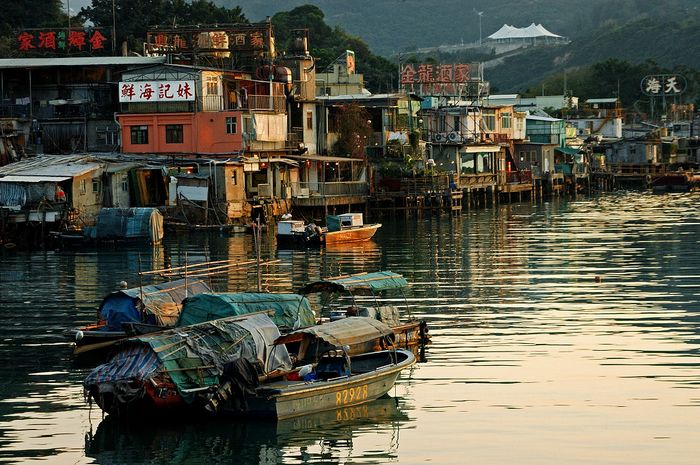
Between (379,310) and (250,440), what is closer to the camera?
(250,440)

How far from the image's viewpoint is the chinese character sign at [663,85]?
149 m

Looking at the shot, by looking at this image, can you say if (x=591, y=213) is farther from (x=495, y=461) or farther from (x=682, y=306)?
(x=495, y=461)

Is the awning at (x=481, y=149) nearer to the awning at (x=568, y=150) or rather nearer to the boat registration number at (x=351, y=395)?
the awning at (x=568, y=150)

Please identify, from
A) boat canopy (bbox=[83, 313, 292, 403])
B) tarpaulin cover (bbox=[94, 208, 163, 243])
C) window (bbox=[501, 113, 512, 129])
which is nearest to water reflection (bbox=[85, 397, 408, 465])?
boat canopy (bbox=[83, 313, 292, 403])

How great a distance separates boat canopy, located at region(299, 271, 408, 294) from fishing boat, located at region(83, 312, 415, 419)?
17.8 feet

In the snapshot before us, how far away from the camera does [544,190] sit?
112 metres

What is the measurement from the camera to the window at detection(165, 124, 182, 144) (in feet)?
247

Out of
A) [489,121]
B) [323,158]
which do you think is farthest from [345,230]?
[489,121]

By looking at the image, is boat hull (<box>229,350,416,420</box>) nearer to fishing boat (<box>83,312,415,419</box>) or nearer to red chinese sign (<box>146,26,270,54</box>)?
fishing boat (<box>83,312,415,419</box>)

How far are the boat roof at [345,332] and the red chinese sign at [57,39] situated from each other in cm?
5669

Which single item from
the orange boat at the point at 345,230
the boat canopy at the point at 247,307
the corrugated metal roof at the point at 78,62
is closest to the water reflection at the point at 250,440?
the boat canopy at the point at 247,307

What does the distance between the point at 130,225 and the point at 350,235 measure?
35.3 feet

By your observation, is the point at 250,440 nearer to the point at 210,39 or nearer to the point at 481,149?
the point at 210,39

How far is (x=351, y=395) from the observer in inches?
1125
